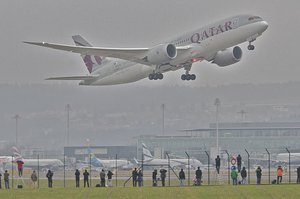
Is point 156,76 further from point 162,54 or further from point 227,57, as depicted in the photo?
point 227,57

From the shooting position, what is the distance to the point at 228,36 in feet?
241

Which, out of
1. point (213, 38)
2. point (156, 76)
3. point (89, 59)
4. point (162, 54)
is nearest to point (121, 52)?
point (156, 76)

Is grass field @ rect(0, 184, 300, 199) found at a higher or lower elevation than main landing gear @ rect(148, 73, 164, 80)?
lower

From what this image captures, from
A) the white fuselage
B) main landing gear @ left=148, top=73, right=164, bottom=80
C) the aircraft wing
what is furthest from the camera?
main landing gear @ left=148, top=73, right=164, bottom=80

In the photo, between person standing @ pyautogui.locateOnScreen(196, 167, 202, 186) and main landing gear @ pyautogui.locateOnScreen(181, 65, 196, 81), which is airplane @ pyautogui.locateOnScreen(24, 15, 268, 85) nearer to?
main landing gear @ pyautogui.locateOnScreen(181, 65, 196, 81)

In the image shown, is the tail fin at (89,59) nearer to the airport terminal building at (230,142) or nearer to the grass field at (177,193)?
the grass field at (177,193)

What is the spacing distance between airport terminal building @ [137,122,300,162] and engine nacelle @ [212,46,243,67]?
70.2 m

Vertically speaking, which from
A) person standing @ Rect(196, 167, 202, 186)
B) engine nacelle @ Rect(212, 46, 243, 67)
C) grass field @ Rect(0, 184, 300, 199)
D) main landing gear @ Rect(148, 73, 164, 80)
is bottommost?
grass field @ Rect(0, 184, 300, 199)

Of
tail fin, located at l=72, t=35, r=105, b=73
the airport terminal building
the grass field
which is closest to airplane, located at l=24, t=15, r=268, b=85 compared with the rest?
tail fin, located at l=72, t=35, r=105, b=73

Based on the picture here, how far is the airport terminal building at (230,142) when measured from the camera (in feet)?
520

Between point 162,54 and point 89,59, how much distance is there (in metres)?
17.0

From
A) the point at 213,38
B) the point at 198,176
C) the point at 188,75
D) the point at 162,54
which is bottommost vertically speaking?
the point at 198,176

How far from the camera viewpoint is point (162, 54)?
3024 inches

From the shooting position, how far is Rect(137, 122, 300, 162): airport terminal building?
520ft
